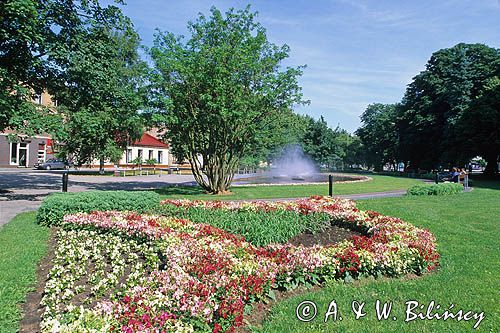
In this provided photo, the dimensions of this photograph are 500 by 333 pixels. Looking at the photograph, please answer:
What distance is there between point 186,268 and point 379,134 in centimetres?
6276

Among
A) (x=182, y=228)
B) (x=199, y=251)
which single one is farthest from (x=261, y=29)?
(x=199, y=251)

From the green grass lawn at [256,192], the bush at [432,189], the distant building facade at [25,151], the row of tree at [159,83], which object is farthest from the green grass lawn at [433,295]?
the distant building facade at [25,151]

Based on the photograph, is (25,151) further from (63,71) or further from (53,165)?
(63,71)

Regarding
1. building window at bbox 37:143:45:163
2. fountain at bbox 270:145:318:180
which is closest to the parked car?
building window at bbox 37:143:45:163

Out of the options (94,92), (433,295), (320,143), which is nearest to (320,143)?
(320,143)

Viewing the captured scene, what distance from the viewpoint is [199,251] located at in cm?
568

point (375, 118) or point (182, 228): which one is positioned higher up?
point (375, 118)

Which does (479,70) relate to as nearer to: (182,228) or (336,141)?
(336,141)

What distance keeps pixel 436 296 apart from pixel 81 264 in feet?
18.0

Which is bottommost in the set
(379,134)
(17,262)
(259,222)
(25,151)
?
(17,262)

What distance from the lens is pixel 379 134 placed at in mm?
62938

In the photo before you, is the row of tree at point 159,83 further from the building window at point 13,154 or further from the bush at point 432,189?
the building window at point 13,154

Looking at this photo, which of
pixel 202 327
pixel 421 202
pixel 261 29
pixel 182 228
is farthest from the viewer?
pixel 261 29

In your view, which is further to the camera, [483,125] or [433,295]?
[483,125]
